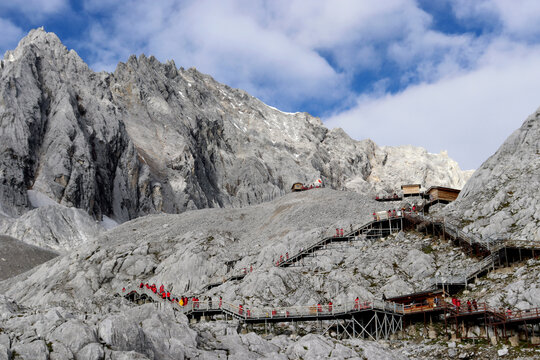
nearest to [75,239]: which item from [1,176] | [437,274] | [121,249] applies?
[1,176]

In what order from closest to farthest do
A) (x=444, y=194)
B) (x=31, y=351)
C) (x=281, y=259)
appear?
(x=31, y=351), (x=281, y=259), (x=444, y=194)

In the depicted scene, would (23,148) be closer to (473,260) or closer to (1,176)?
(1,176)

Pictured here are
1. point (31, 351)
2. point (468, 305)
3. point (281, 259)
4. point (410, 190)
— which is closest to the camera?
point (31, 351)

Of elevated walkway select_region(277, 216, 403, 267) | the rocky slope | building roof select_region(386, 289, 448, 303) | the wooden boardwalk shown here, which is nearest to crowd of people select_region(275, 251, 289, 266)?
elevated walkway select_region(277, 216, 403, 267)

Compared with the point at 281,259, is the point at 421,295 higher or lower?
lower

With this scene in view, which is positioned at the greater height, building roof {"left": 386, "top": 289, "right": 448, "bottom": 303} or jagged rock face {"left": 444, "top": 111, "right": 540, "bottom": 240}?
jagged rock face {"left": 444, "top": 111, "right": 540, "bottom": 240}

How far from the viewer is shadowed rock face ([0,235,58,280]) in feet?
363

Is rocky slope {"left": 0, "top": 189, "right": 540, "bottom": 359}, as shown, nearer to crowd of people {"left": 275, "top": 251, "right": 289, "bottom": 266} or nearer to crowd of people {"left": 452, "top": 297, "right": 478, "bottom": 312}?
crowd of people {"left": 275, "top": 251, "right": 289, "bottom": 266}

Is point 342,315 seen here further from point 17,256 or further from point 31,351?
point 17,256

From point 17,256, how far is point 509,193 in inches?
3429

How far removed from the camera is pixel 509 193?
70625 mm

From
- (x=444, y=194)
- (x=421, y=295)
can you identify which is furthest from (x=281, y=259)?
(x=444, y=194)

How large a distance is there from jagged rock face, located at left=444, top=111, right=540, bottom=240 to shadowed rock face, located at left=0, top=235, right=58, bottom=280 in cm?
7519

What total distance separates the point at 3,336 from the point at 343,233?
4897 cm
